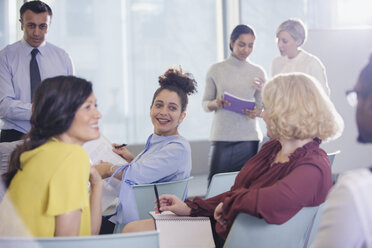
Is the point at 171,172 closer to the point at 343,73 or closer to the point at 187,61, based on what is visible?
the point at 343,73

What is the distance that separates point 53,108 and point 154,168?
2.89 feet

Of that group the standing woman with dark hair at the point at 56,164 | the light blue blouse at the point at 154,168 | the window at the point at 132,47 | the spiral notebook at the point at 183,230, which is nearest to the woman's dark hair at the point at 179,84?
the light blue blouse at the point at 154,168

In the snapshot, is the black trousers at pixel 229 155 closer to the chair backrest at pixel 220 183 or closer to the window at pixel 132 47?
the chair backrest at pixel 220 183

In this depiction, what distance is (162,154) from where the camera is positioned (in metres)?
2.22

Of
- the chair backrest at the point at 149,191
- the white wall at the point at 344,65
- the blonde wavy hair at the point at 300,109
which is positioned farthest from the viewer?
the white wall at the point at 344,65

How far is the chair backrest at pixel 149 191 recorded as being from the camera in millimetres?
2055

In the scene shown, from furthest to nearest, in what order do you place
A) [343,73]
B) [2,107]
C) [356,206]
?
[343,73] < [2,107] < [356,206]

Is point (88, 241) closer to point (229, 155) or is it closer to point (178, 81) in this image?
point (178, 81)

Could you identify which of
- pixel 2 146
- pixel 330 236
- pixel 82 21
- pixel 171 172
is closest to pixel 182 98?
pixel 171 172

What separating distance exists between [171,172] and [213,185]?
8.5 inches

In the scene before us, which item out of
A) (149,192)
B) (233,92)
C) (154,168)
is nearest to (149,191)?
(149,192)

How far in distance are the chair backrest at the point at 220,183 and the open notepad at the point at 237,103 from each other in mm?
1325

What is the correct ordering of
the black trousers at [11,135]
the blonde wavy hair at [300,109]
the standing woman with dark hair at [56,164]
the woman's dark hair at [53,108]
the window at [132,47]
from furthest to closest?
1. the window at [132,47]
2. the black trousers at [11,135]
3. the blonde wavy hair at [300,109]
4. the woman's dark hair at [53,108]
5. the standing woman with dark hair at [56,164]

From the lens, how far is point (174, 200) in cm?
184
